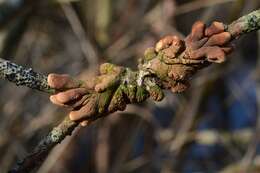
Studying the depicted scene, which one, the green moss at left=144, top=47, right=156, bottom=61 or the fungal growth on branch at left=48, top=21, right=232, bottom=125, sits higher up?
the green moss at left=144, top=47, right=156, bottom=61

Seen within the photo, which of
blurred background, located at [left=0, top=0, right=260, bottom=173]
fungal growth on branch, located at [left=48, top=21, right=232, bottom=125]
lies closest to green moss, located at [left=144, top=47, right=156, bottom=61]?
fungal growth on branch, located at [left=48, top=21, right=232, bottom=125]

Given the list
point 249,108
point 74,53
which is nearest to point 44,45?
point 74,53

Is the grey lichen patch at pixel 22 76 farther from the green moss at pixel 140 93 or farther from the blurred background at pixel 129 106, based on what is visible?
the blurred background at pixel 129 106

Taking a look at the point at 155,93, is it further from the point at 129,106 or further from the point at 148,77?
the point at 129,106

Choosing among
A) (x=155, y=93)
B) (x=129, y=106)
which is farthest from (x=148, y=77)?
(x=129, y=106)

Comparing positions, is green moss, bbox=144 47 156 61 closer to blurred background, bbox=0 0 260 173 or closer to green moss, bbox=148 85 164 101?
green moss, bbox=148 85 164 101

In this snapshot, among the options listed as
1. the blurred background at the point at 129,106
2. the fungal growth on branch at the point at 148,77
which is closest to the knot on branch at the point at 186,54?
the fungal growth on branch at the point at 148,77
